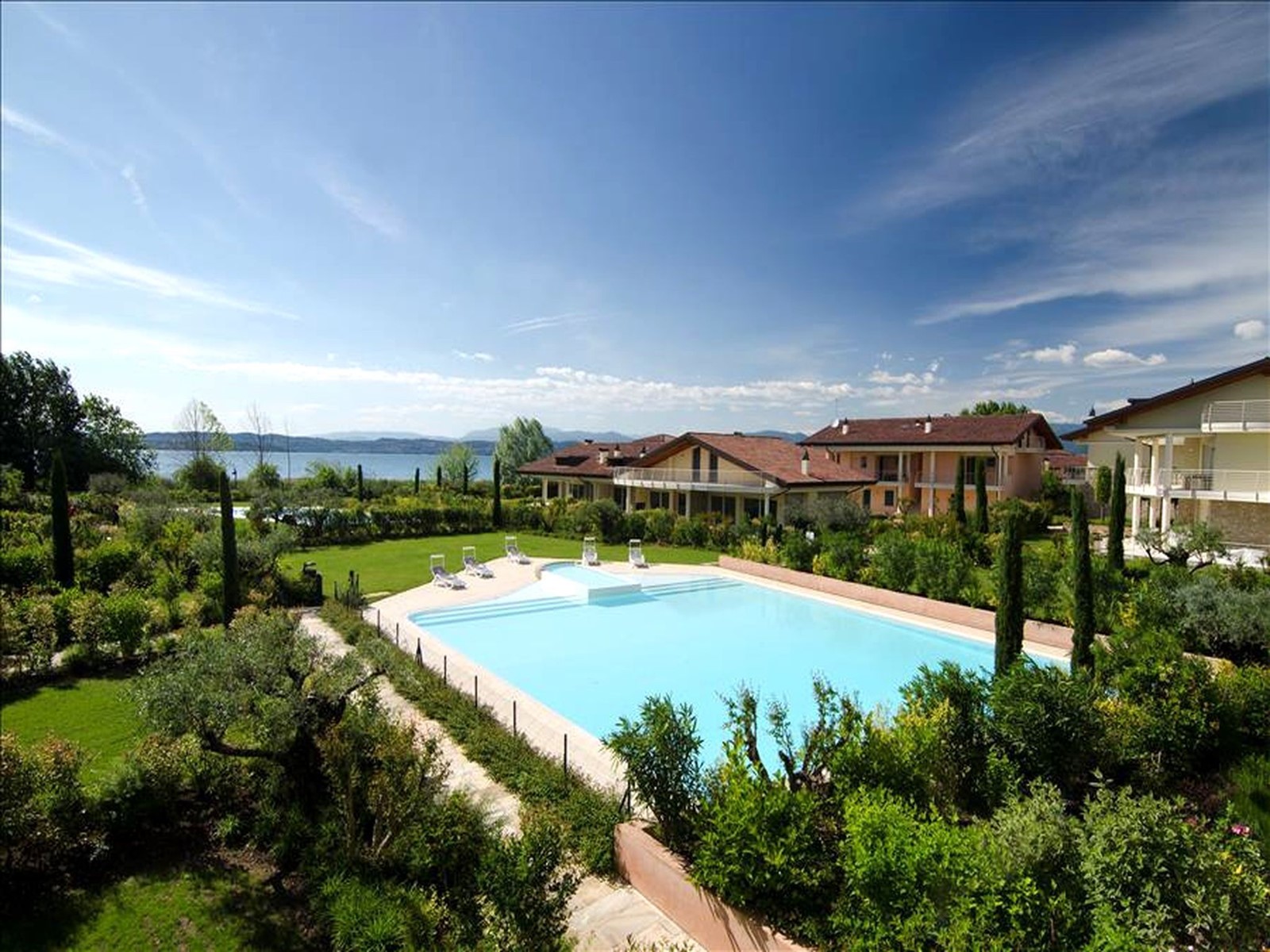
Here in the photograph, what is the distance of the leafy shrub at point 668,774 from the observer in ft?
19.8

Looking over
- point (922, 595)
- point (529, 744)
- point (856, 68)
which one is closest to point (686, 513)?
point (922, 595)

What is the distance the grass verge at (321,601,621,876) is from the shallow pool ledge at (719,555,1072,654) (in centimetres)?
1205

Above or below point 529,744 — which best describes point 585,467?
above

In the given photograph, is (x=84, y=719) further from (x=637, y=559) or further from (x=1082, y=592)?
(x=1082, y=592)

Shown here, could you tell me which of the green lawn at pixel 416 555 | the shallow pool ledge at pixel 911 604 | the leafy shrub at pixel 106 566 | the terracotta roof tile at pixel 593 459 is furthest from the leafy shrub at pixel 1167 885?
the terracotta roof tile at pixel 593 459

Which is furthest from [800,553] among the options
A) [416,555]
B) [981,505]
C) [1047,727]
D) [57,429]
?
[57,429]

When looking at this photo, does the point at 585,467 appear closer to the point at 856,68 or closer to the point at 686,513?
the point at 686,513

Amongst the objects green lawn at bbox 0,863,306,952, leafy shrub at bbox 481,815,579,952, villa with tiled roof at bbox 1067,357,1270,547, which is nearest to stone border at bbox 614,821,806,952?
leafy shrub at bbox 481,815,579,952

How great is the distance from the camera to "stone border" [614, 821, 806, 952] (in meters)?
4.93

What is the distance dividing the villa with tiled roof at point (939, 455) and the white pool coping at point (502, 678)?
17.2 metres

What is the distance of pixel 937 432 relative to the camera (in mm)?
35781

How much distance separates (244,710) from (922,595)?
53.9 feet

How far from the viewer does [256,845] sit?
6.49 metres

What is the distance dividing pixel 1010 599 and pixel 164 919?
12.6m
